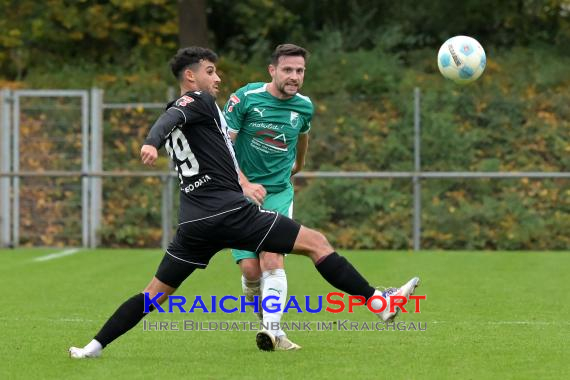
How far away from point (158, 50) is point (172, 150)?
16.8m

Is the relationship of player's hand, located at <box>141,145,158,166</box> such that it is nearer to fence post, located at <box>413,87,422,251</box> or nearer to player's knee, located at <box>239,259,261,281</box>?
player's knee, located at <box>239,259,261,281</box>

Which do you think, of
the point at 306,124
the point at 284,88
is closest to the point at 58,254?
the point at 306,124

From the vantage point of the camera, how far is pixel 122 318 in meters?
7.53

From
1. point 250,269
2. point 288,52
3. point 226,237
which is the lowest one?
point 250,269

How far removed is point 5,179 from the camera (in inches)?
773

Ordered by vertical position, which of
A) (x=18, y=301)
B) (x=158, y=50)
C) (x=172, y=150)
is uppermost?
(x=158, y=50)

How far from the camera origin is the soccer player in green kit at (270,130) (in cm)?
844

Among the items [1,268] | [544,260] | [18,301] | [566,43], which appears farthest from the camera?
[566,43]

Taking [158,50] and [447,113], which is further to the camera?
[158,50]

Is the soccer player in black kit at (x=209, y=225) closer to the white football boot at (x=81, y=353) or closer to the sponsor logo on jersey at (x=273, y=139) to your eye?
the white football boot at (x=81, y=353)

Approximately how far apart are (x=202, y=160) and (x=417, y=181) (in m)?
11.9

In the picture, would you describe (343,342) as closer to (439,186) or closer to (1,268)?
(1,268)

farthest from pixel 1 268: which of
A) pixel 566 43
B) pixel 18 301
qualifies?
pixel 566 43
